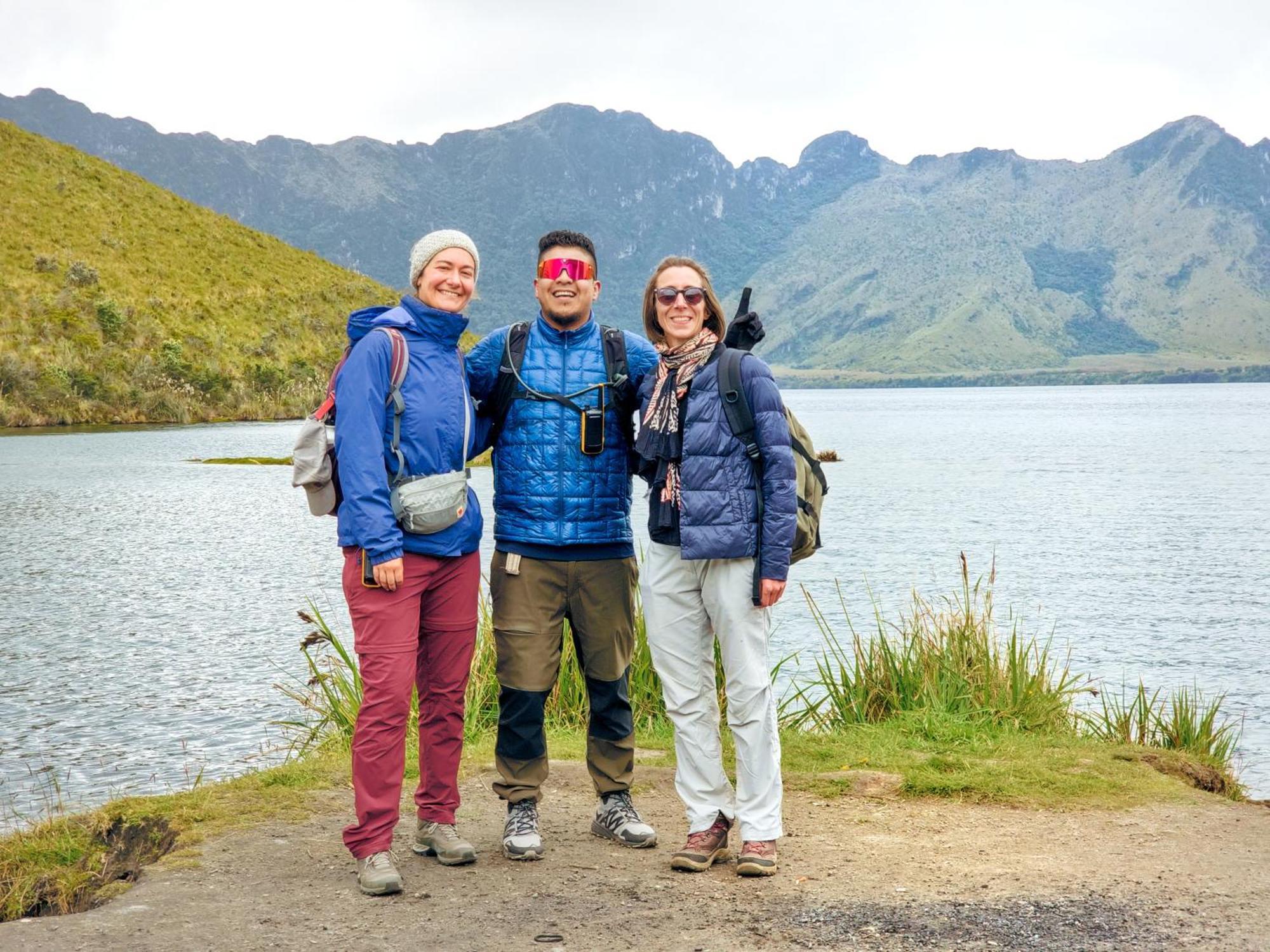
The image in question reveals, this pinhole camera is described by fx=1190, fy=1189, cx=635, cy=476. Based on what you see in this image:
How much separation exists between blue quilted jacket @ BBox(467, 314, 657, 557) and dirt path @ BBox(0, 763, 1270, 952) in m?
1.36

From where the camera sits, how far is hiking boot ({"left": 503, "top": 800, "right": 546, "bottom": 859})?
191 inches

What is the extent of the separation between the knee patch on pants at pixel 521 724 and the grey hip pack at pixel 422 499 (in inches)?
32.4

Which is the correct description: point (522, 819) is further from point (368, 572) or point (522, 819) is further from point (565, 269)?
point (565, 269)

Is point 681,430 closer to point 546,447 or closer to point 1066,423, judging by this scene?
point 546,447

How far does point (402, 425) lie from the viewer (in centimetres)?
456

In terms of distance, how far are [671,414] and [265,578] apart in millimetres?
15705

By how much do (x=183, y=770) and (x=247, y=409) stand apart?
4837 centimetres

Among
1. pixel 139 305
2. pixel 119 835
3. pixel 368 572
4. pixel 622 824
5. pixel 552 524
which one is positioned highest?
pixel 139 305

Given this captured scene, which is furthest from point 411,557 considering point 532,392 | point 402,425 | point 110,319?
point 110,319

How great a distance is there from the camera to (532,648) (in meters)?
4.89

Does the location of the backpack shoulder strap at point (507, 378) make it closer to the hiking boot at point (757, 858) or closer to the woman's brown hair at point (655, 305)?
the woman's brown hair at point (655, 305)

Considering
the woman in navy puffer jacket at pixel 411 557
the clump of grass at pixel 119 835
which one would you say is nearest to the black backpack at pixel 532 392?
the woman in navy puffer jacket at pixel 411 557

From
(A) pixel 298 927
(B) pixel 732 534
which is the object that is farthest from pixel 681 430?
(A) pixel 298 927

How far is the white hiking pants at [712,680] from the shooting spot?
15.2ft
